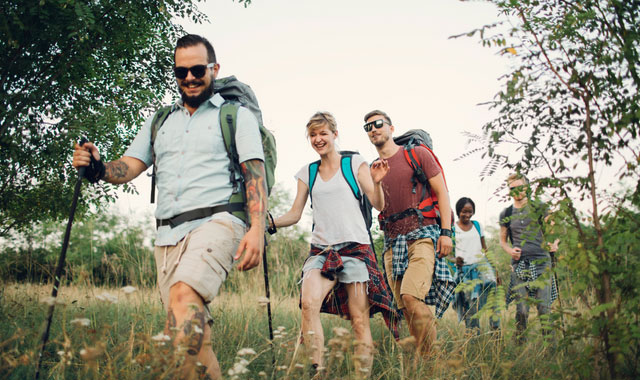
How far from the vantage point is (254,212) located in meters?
3.01

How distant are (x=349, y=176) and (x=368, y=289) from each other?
3.22 ft

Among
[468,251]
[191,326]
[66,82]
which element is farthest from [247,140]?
[468,251]

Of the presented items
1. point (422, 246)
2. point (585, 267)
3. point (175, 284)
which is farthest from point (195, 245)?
point (422, 246)

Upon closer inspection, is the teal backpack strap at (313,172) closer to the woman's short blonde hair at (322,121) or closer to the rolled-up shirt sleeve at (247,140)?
the woman's short blonde hair at (322,121)

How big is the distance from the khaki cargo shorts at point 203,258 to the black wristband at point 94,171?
597mm

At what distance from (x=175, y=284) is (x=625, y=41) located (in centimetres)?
276

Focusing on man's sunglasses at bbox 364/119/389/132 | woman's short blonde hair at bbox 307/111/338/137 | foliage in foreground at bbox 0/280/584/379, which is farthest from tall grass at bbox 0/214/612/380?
man's sunglasses at bbox 364/119/389/132

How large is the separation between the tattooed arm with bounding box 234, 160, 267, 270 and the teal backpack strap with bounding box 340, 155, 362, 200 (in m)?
1.50

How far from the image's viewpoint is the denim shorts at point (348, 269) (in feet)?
14.1

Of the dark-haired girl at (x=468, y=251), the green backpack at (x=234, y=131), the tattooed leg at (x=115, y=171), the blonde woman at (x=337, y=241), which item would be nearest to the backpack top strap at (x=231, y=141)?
the green backpack at (x=234, y=131)

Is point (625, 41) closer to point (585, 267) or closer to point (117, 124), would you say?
point (585, 267)

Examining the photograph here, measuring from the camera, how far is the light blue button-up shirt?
9.98ft

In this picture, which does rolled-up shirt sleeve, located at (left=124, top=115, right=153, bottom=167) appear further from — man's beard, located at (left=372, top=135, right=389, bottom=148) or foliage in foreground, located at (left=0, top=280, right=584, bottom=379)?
→ man's beard, located at (left=372, top=135, right=389, bottom=148)

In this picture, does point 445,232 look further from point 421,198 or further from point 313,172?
point 313,172
